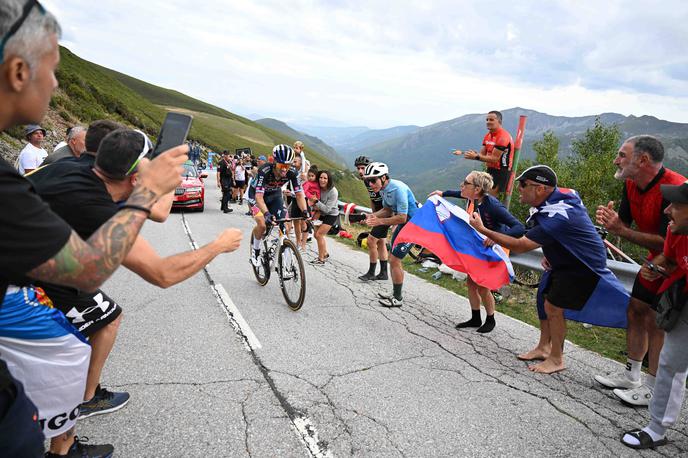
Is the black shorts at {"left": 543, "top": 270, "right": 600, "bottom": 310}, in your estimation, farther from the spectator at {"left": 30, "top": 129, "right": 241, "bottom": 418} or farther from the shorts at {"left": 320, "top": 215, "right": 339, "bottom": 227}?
the shorts at {"left": 320, "top": 215, "right": 339, "bottom": 227}

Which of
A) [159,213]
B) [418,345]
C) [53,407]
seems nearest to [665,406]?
[418,345]

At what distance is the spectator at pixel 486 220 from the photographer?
5.32 meters

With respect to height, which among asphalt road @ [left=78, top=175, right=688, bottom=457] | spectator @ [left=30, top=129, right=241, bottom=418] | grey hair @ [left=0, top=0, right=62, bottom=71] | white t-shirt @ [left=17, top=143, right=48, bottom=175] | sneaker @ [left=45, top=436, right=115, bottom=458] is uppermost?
grey hair @ [left=0, top=0, right=62, bottom=71]

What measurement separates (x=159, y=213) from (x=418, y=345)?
12.4 ft

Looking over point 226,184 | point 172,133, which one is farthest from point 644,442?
point 226,184

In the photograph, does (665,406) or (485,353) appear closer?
(665,406)

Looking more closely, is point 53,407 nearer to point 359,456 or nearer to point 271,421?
point 271,421

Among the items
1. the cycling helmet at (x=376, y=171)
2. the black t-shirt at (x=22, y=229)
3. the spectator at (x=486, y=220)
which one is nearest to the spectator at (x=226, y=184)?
the cycling helmet at (x=376, y=171)

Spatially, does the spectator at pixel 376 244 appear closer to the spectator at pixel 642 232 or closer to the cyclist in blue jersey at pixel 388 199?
the cyclist in blue jersey at pixel 388 199

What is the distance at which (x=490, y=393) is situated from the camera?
3994 millimetres

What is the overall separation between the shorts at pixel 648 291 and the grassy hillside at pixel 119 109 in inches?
698

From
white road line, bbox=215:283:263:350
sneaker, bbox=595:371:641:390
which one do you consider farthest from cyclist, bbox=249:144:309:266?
sneaker, bbox=595:371:641:390

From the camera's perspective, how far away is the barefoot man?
430cm

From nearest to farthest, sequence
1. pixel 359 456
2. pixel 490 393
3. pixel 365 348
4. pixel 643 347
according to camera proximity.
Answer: pixel 359 456 → pixel 490 393 → pixel 643 347 → pixel 365 348
